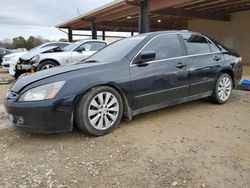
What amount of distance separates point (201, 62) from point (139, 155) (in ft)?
8.04

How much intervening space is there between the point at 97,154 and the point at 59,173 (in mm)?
559

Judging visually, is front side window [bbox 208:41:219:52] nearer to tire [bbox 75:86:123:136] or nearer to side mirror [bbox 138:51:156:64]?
side mirror [bbox 138:51:156:64]

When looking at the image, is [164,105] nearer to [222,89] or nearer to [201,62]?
[201,62]

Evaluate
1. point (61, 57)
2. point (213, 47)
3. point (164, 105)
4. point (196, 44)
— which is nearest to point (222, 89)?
point (213, 47)

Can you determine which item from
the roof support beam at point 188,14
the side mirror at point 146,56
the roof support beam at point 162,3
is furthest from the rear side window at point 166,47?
the roof support beam at point 188,14

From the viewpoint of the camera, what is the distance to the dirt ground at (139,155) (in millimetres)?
2703

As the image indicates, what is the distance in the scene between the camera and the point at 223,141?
3.54m

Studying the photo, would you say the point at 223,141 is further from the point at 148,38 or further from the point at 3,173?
the point at 3,173

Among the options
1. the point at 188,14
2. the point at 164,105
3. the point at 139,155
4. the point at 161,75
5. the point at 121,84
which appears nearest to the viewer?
the point at 139,155

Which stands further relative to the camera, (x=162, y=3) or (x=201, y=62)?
(x=162, y=3)

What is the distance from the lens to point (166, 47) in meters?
4.54

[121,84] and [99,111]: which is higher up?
[121,84]

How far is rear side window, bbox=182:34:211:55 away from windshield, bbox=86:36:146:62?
0.88 metres

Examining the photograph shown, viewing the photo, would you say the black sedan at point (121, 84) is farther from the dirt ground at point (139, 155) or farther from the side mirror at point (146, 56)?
the dirt ground at point (139, 155)
